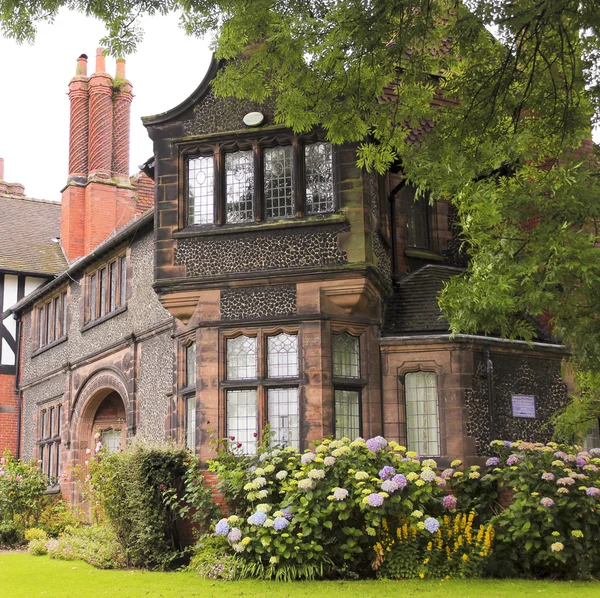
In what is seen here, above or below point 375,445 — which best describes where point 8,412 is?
above

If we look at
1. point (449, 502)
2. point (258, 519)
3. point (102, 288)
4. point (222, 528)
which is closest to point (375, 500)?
point (449, 502)

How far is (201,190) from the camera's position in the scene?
14617 millimetres

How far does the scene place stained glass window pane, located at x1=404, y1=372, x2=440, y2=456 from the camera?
45.1 feet

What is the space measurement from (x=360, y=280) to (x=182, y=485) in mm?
4152

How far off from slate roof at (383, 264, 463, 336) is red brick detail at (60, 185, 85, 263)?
15740 mm

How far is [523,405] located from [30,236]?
20.8m

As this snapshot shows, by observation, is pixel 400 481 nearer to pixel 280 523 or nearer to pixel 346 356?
pixel 280 523

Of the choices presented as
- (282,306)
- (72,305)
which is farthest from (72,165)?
(282,306)

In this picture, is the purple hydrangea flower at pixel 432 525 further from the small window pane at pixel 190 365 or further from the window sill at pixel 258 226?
the small window pane at pixel 190 365

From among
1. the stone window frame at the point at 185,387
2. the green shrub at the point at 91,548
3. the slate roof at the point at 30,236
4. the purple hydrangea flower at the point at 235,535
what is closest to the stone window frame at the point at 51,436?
the slate roof at the point at 30,236

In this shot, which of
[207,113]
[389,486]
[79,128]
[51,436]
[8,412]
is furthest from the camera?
[79,128]

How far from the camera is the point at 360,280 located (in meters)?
13.3

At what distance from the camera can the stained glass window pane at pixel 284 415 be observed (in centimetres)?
1341

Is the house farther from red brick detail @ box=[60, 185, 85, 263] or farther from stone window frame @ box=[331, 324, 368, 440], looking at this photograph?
red brick detail @ box=[60, 185, 85, 263]
